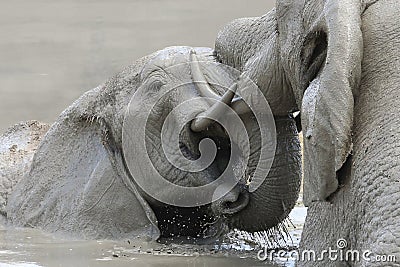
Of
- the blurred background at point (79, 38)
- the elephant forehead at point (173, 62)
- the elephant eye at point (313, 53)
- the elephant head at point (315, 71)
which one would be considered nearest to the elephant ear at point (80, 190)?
the elephant forehead at point (173, 62)

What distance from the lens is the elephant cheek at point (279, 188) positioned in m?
3.07

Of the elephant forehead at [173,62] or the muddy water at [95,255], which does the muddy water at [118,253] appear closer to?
the muddy water at [95,255]

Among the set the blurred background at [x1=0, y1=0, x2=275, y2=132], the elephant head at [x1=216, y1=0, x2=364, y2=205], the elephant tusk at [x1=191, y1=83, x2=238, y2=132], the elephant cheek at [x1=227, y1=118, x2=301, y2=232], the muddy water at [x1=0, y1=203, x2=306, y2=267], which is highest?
the elephant head at [x1=216, y1=0, x2=364, y2=205]

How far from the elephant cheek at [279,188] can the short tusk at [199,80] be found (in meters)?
0.25

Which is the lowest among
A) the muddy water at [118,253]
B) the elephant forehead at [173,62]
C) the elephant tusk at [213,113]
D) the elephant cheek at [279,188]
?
the muddy water at [118,253]

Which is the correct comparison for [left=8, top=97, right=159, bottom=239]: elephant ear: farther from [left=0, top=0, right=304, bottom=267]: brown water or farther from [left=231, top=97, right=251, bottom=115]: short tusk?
[left=0, top=0, right=304, bottom=267]: brown water

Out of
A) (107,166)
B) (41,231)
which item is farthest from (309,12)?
(41,231)

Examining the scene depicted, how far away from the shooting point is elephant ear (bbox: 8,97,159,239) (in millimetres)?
3545

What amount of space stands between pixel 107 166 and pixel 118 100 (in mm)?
225

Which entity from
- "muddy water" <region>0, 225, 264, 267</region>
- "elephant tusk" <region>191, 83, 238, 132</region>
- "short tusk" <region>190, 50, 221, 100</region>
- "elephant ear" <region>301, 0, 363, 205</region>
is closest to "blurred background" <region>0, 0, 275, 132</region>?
"muddy water" <region>0, 225, 264, 267</region>

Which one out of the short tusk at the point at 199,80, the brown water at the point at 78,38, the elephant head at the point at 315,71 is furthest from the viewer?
the brown water at the point at 78,38

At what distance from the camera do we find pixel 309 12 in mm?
2592

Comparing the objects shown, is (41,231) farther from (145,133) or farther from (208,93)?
(208,93)

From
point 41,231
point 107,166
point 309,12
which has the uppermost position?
point 309,12
